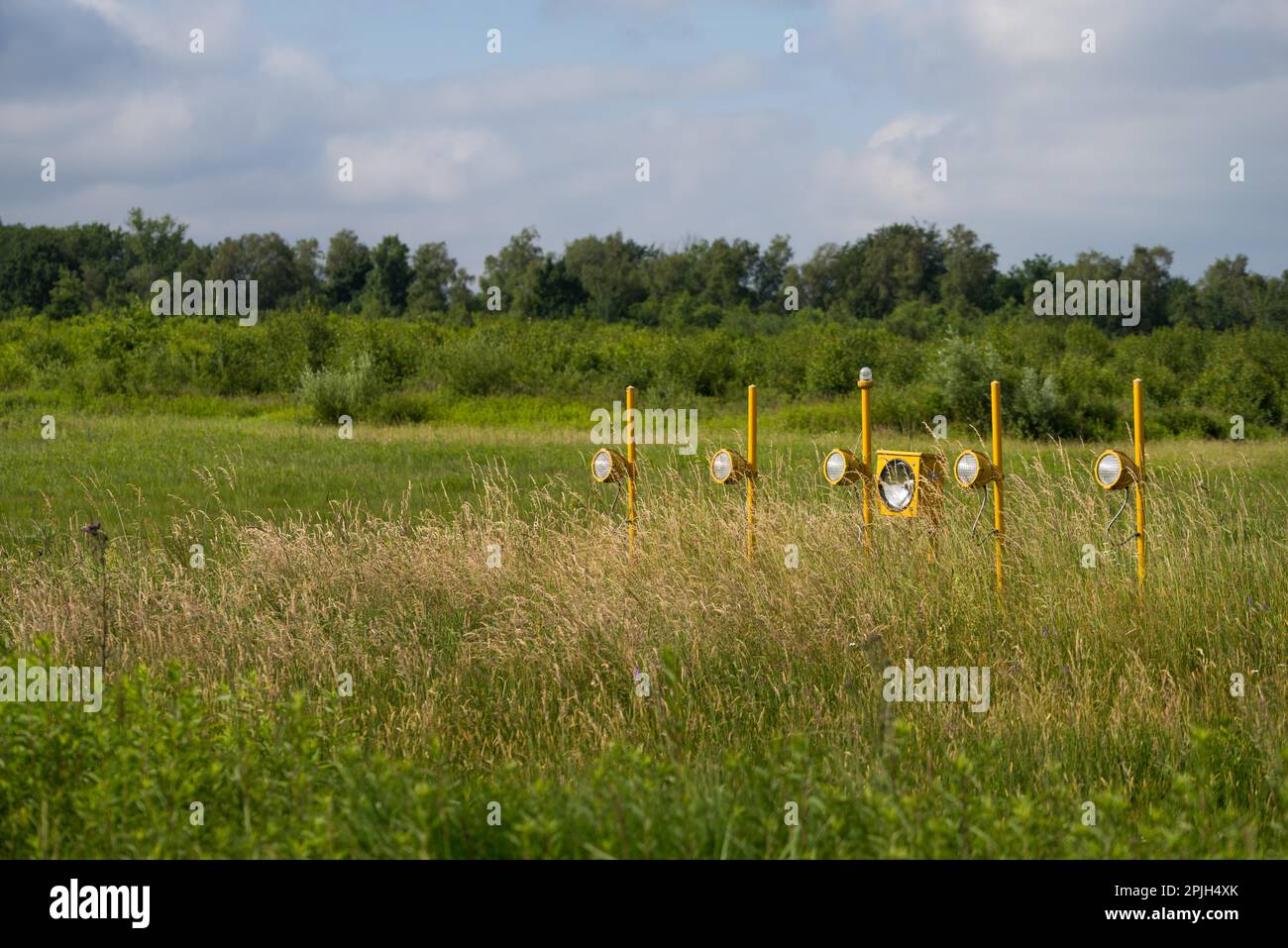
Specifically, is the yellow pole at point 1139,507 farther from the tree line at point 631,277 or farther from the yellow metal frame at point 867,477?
the tree line at point 631,277

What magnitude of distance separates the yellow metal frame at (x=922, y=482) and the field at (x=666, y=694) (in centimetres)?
15

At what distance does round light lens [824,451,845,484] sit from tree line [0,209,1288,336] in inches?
1807

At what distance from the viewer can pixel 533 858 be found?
342 cm

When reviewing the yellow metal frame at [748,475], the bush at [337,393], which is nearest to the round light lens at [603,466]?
the yellow metal frame at [748,475]

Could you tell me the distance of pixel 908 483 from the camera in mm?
7871

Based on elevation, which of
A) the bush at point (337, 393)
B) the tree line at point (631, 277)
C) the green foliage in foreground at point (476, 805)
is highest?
the tree line at point (631, 277)

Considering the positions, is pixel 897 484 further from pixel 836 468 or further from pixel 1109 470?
pixel 1109 470

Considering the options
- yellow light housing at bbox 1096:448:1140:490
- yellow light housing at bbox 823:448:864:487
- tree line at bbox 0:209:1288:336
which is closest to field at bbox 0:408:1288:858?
yellow light housing at bbox 823:448:864:487

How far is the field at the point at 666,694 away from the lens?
374 centimetres

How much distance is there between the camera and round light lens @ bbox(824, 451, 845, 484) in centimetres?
800

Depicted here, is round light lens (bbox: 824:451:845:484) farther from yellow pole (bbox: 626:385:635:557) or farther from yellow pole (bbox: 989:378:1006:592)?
yellow pole (bbox: 626:385:635:557)

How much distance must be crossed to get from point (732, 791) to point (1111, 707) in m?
2.60
